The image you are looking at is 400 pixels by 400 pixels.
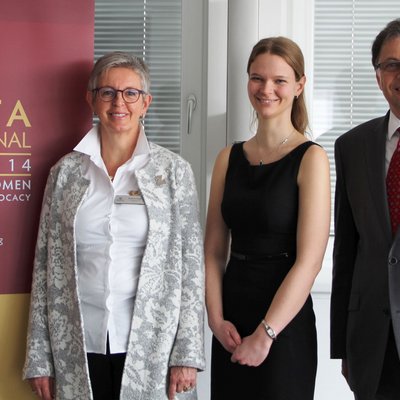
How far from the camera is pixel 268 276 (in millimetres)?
2316

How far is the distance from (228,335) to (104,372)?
42 cm

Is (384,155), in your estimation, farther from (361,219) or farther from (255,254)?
(255,254)

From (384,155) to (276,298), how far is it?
1.82 ft

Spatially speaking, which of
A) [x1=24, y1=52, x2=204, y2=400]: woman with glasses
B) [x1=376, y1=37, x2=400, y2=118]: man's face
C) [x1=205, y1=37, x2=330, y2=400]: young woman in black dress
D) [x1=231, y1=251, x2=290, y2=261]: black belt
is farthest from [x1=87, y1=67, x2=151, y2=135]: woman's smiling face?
[x1=376, y1=37, x2=400, y2=118]: man's face

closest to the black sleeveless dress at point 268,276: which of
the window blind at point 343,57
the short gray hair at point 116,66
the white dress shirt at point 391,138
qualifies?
the white dress shirt at point 391,138

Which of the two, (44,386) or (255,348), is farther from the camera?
(44,386)

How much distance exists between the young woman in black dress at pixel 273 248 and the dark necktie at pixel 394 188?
0.22m

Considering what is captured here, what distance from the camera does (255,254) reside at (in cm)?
234

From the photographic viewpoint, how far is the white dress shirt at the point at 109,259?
89.7 inches

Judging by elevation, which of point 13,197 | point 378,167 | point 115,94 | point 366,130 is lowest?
point 13,197

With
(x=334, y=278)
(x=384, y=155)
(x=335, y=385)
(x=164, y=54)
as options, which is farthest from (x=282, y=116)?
(x=335, y=385)

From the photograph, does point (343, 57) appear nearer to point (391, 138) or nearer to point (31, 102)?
point (391, 138)

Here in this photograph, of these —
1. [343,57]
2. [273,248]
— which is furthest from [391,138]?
[343,57]

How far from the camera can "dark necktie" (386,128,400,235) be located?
2.09 metres
